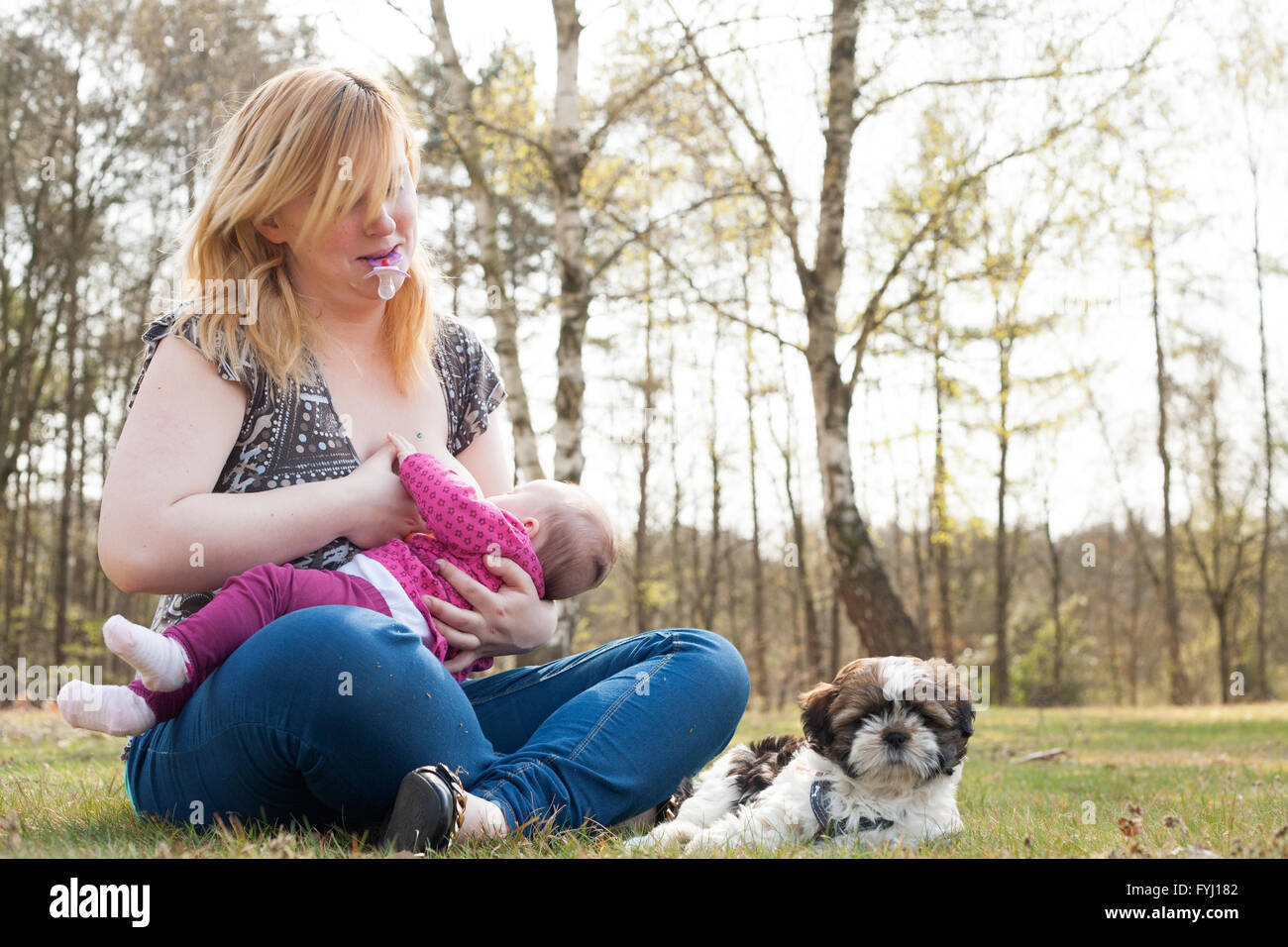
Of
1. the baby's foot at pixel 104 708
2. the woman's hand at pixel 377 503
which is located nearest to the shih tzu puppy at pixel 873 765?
the woman's hand at pixel 377 503

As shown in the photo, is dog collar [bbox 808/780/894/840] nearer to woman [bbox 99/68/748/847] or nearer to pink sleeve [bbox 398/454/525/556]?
woman [bbox 99/68/748/847]

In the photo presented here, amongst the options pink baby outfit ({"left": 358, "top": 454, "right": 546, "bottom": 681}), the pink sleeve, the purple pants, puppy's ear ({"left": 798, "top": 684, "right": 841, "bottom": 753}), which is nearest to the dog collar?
puppy's ear ({"left": 798, "top": 684, "right": 841, "bottom": 753})

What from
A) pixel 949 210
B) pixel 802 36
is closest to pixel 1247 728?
pixel 949 210

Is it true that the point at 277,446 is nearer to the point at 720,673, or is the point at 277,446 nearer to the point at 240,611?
the point at 240,611

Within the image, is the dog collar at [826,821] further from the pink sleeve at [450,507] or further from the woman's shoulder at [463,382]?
the woman's shoulder at [463,382]

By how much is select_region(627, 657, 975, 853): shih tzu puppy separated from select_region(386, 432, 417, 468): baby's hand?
45.7 inches

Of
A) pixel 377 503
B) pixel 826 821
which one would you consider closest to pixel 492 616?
pixel 377 503

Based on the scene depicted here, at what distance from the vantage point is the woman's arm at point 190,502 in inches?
89.4

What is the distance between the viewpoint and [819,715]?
9.94 ft

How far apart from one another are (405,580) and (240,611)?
0.42 m

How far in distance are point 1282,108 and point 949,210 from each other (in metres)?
11.4

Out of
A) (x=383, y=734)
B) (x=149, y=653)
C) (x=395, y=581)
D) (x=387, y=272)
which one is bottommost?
(x=383, y=734)

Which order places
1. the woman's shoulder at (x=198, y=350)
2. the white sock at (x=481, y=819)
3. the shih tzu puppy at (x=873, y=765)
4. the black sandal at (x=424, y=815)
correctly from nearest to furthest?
the black sandal at (x=424, y=815), the white sock at (x=481, y=819), the woman's shoulder at (x=198, y=350), the shih tzu puppy at (x=873, y=765)

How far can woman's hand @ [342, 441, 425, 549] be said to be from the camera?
99.6 inches
